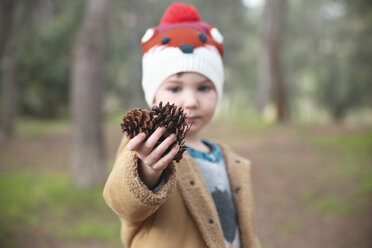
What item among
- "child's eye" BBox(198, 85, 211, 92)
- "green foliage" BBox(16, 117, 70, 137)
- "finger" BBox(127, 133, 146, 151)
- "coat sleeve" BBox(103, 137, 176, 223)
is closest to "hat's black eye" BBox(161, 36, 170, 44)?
"child's eye" BBox(198, 85, 211, 92)

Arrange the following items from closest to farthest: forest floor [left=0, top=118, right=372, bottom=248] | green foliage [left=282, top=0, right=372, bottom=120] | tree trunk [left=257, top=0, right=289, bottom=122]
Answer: forest floor [left=0, top=118, right=372, bottom=248], tree trunk [left=257, top=0, right=289, bottom=122], green foliage [left=282, top=0, right=372, bottom=120]

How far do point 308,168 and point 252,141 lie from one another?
2.47 meters

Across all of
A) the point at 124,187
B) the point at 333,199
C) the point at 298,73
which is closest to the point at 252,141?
the point at 333,199

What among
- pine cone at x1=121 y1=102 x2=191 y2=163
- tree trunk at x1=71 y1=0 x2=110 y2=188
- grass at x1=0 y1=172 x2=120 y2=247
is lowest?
pine cone at x1=121 y1=102 x2=191 y2=163

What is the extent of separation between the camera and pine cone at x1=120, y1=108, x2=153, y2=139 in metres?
1.10

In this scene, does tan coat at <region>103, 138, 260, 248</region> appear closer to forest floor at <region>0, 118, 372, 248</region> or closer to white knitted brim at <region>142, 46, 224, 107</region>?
white knitted brim at <region>142, 46, 224, 107</region>

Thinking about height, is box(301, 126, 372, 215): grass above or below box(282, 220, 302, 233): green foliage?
above

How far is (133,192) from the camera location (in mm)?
1257

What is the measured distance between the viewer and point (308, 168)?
747 centimetres

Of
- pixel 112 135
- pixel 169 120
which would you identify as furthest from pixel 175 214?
pixel 112 135

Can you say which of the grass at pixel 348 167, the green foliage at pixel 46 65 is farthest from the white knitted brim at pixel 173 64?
the green foliage at pixel 46 65

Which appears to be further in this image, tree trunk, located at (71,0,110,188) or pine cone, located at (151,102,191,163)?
tree trunk, located at (71,0,110,188)

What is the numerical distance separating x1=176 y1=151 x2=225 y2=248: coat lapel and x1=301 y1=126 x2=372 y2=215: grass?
4.79 meters

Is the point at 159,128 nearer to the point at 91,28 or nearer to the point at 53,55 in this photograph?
the point at 91,28
